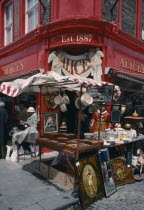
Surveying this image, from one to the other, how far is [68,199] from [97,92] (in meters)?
2.84

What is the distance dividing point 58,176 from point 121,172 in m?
1.65

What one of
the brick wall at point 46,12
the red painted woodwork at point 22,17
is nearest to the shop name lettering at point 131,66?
the brick wall at point 46,12

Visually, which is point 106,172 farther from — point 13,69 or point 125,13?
point 13,69

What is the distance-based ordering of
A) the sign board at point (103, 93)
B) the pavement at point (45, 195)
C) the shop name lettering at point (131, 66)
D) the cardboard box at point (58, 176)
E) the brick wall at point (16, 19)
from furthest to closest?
the brick wall at point (16, 19)
the shop name lettering at point (131, 66)
the sign board at point (103, 93)
the cardboard box at point (58, 176)
the pavement at point (45, 195)

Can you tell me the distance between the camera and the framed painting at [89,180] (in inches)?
173

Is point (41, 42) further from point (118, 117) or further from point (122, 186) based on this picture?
point (122, 186)

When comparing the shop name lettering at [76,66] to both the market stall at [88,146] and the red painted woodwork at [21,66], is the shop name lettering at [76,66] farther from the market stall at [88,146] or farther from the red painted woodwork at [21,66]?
the market stall at [88,146]

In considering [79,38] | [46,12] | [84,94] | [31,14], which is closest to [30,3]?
[31,14]

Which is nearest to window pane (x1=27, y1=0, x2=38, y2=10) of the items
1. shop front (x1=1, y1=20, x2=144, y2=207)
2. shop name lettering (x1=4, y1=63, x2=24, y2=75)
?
shop front (x1=1, y1=20, x2=144, y2=207)

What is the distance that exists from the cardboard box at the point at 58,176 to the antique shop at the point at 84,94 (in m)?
0.04

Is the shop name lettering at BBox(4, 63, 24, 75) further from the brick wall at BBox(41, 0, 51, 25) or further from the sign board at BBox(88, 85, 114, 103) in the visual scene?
the sign board at BBox(88, 85, 114, 103)

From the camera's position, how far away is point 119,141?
223 inches

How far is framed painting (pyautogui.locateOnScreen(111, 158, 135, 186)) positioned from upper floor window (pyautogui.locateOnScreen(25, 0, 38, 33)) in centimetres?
782

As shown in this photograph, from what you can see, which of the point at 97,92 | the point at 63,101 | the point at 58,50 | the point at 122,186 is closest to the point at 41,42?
the point at 58,50
